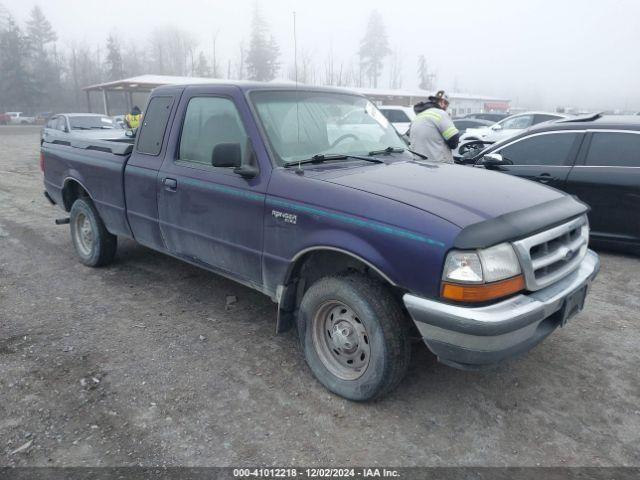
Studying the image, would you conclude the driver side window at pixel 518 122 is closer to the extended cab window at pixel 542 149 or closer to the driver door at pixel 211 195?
the extended cab window at pixel 542 149

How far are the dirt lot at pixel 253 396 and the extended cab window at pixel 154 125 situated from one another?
1411 millimetres

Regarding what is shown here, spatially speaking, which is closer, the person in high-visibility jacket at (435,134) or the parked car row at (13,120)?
the person in high-visibility jacket at (435,134)

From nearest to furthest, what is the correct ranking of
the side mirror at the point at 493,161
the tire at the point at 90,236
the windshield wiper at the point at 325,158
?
1. the windshield wiper at the point at 325,158
2. the tire at the point at 90,236
3. the side mirror at the point at 493,161

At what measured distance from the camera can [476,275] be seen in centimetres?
239

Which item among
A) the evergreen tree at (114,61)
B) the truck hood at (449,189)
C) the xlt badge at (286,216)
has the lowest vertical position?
the xlt badge at (286,216)

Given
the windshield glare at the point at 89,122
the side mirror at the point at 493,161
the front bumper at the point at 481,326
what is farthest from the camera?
the windshield glare at the point at 89,122

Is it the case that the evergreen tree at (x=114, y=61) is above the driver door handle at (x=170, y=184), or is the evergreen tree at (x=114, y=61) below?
above

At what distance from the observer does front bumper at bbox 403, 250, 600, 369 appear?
93.5 inches

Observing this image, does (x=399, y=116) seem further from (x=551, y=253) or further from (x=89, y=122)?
(x=551, y=253)

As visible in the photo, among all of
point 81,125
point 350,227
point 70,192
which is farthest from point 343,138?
point 81,125

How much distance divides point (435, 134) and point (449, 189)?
377cm

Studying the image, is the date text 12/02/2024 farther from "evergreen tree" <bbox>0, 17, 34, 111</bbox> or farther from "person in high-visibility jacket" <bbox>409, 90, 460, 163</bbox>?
"evergreen tree" <bbox>0, 17, 34, 111</bbox>

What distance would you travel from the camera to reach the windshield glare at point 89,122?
1551 cm

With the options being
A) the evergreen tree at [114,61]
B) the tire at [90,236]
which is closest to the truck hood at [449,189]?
the tire at [90,236]
